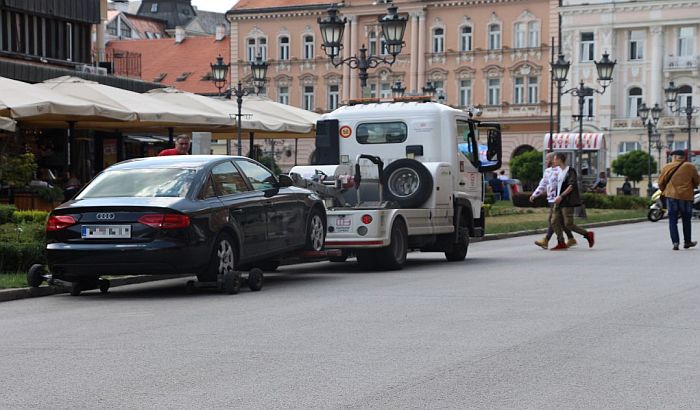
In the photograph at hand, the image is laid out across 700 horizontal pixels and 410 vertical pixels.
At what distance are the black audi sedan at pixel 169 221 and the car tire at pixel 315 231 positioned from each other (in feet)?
2.53

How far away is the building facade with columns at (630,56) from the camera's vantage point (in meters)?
91.8

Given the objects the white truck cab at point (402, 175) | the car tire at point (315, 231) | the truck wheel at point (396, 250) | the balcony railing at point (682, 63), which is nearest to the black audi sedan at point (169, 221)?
the car tire at point (315, 231)

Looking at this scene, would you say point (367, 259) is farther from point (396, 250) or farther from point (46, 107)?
point (46, 107)

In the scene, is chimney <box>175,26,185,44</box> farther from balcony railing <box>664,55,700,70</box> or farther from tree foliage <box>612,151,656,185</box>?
tree foliage <box>612,151,656,185</box>

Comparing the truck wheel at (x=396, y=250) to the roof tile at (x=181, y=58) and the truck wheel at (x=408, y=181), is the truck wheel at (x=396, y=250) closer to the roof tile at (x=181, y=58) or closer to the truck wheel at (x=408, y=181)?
the truck wheel at (x=408, y=181)

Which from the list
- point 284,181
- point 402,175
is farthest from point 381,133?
point 284,181

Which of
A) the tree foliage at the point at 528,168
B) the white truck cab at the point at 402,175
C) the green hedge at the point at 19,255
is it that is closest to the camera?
the green hedge at the point at 19,255

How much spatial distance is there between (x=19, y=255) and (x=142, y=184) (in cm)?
229

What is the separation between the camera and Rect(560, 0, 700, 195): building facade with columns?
9181 centimetres

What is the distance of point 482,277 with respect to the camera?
18188 mm

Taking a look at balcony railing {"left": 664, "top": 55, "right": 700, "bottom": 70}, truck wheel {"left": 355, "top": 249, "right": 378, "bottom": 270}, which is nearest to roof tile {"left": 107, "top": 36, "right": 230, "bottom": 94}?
balcony railing {"left": 664, "top": 55, "right": 700, "bottom": 70}

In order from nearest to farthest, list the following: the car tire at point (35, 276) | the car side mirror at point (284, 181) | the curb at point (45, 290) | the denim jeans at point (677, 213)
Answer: the curb at point (45, 290), the car tire at point (35, 276), the car side mirror at point (284, 181), the denim jeans at point (677, 213)

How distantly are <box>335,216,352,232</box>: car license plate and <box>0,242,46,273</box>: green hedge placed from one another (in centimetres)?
406

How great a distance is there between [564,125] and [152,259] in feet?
263
